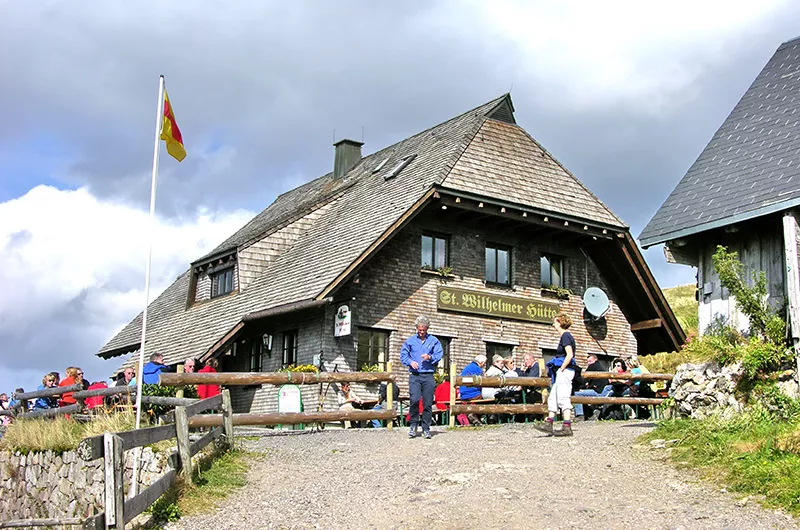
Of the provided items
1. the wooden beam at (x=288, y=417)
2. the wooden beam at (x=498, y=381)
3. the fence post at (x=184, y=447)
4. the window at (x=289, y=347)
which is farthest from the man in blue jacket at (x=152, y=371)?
the window at (x=289, y=347)

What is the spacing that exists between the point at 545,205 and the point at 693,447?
44.1ft

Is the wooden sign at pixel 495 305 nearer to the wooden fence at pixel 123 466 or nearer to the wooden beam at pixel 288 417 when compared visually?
the wooden beam at pixel 288 417

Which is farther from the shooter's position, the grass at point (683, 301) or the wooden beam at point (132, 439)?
the grass at point (683, 301)

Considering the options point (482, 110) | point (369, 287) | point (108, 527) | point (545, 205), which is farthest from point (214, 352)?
point (108, 527)

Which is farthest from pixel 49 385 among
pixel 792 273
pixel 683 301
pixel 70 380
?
pixel 683 301

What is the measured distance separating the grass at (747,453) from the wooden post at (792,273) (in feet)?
5.06

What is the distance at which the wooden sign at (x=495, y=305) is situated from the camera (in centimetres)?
2428

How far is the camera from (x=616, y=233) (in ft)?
85.9

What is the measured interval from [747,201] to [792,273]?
4.43ft

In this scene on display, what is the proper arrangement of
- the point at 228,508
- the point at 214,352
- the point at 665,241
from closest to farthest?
the point at 228,508, the point at 665,241, the point at 214,352

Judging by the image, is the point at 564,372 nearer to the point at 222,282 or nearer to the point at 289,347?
the point at 289,347

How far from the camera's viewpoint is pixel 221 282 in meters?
27.2

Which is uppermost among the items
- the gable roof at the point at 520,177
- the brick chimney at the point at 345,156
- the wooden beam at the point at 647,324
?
the brick chimney at the point at 345,156

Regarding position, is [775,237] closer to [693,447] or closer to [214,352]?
[693,447]
